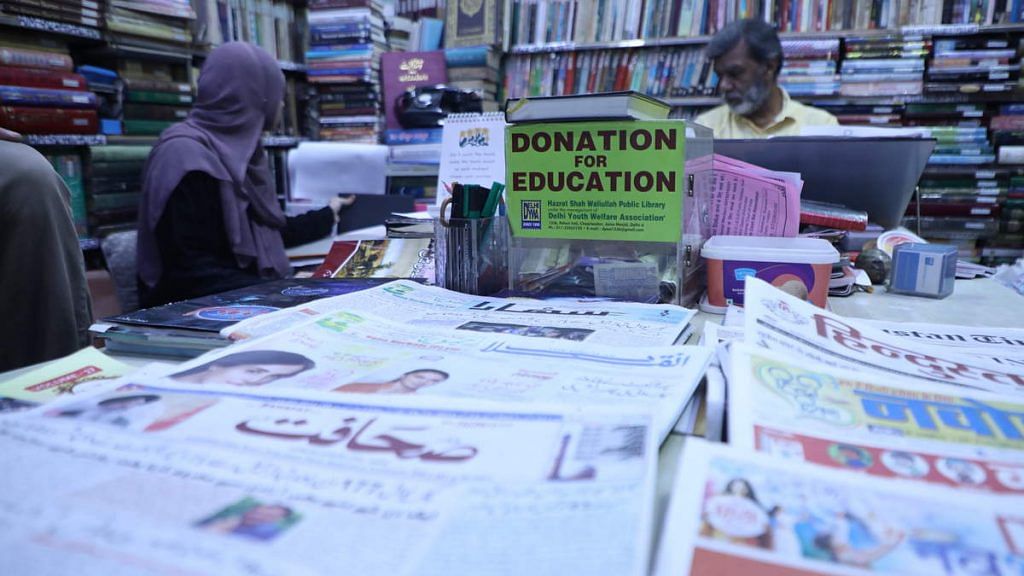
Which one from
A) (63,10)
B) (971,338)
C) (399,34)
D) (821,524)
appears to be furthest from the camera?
(399,34)

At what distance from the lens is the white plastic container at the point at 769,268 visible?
2.51 ft

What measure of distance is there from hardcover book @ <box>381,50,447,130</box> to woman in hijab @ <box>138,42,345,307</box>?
1.08 metres

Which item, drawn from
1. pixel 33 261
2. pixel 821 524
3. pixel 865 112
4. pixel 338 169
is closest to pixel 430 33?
pixel 338 169

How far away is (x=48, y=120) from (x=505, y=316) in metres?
2.06

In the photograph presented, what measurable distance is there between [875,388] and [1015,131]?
9.86 ft

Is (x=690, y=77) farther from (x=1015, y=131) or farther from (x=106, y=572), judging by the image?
(x=106, y=572)

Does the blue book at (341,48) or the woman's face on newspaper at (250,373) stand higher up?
the blue book at (341,48)

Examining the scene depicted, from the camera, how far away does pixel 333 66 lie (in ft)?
10.4

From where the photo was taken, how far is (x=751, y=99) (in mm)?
2598

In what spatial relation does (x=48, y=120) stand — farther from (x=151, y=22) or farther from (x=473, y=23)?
(x=473, y=23)

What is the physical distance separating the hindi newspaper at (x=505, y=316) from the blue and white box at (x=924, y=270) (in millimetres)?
459

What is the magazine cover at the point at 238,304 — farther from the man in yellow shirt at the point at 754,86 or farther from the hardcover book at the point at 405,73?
the hardcover book at the point at 405,73

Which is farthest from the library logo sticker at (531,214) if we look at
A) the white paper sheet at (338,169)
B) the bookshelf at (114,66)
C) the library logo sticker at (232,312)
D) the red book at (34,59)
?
the red book at (34,59)

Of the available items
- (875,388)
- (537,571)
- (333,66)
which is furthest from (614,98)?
(333,66)
